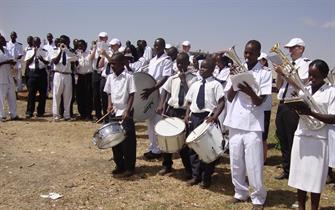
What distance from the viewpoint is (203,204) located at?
229 inches

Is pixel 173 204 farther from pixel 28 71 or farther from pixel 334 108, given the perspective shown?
pixel 28 71

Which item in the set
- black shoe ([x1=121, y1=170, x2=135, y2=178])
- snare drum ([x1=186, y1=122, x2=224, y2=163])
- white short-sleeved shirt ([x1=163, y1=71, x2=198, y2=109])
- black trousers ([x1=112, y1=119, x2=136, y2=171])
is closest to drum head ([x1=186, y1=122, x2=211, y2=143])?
snare drum ([x1=186, y1=122, x2=224, y2=163])

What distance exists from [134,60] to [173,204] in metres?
5.74

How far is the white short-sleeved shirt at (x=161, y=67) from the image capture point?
7.79 meters

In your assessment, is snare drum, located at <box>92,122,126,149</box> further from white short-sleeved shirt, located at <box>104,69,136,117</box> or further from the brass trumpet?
the brass trumpet

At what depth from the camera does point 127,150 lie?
688 centimetres

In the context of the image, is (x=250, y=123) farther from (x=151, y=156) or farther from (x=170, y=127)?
(x=151, y=156)

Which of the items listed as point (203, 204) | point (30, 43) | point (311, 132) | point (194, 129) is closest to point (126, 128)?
point (194, 129)

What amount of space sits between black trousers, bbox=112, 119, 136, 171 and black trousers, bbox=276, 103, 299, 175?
2393mm

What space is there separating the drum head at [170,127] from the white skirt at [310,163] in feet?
5.87

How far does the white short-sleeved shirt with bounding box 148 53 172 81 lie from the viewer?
25.6 feet

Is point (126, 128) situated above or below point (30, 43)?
below

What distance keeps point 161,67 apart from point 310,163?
12.3ft

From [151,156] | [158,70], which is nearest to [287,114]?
[158,70]
